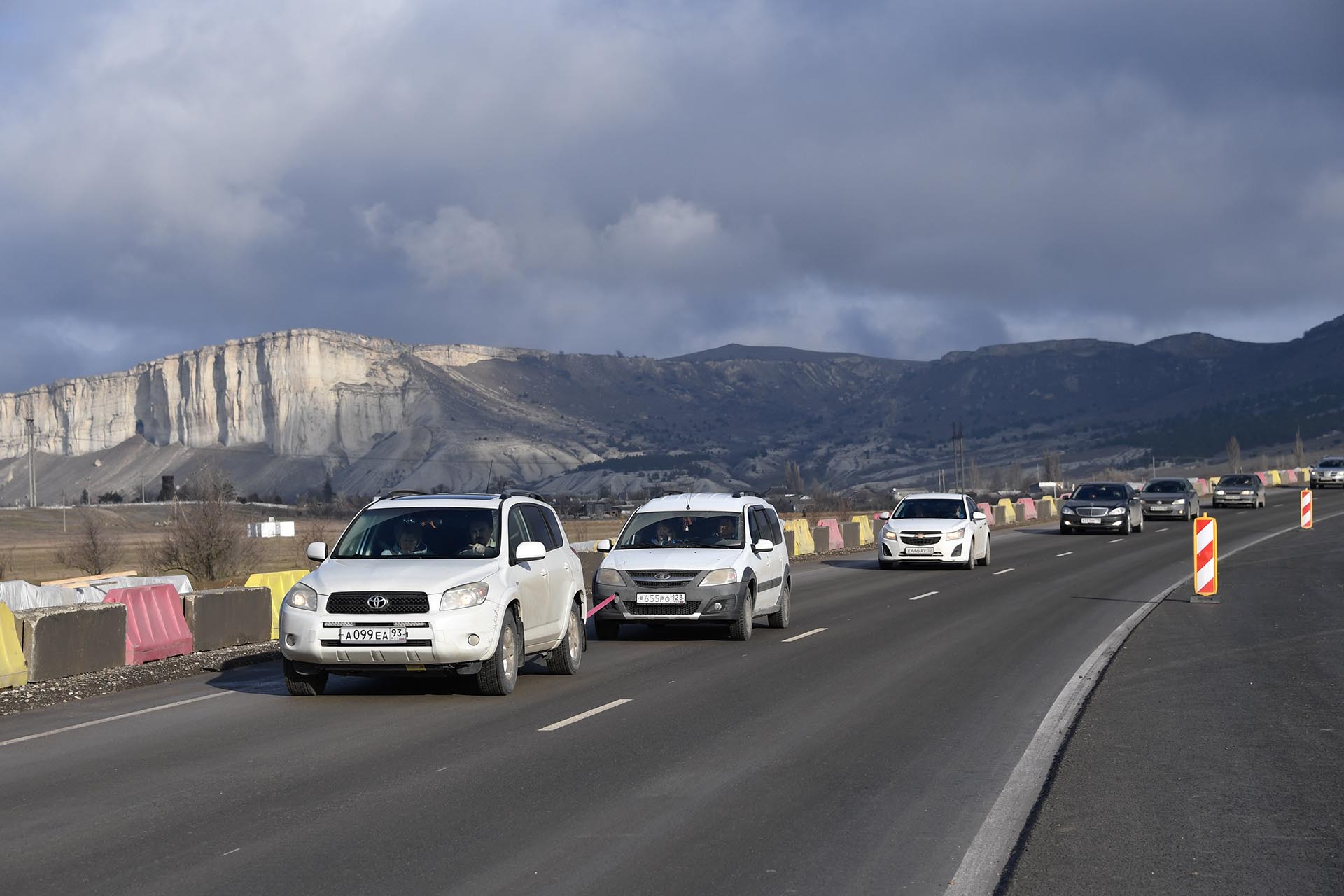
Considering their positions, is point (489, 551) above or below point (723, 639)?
above

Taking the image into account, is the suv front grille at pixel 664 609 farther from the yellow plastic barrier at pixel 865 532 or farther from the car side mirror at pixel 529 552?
the yellow plastic barrier at pixel 865 532

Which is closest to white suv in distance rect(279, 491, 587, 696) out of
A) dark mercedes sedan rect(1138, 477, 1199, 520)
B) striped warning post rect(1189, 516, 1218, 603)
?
striped warning post rect(1189, 516, 1218, 603)

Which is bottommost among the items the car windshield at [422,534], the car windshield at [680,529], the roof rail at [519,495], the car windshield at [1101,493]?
A: the car windshield at [1101,493]

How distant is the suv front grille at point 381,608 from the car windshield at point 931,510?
64.3 ft

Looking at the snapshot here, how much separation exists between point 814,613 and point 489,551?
894 cm

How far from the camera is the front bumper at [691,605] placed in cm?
1599

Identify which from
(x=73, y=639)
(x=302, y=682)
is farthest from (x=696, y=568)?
(x=73, y=639)

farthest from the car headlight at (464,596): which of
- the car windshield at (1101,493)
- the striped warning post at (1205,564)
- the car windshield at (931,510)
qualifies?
the car windshield at (1101,493)

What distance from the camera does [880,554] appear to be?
1164 inches

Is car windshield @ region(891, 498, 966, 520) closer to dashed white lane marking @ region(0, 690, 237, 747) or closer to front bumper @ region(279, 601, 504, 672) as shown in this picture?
dashed white lane marking @ region(0, 690, 237, 747)

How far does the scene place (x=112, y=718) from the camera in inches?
449

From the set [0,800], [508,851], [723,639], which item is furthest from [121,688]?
[508,851]

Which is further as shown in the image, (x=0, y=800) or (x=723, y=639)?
(x=723, y=639)

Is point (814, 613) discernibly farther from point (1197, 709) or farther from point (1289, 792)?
point (1289, 792)
